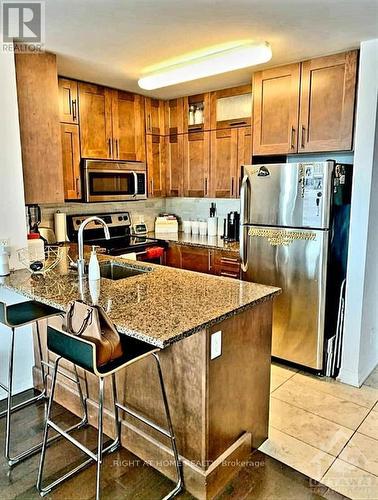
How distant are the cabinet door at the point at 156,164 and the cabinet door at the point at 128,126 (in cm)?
10

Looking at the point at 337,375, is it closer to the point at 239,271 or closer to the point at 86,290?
the point at 239,271

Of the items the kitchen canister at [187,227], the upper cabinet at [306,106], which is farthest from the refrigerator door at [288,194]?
the kitchen canister at [187,227]

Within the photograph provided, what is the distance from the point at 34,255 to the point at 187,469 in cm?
184

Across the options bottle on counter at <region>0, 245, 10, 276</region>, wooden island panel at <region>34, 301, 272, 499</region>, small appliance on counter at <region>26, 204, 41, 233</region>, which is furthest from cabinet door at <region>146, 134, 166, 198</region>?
wooden island panel at <region>34, 301, 272, 499</region>

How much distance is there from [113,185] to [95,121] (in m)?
0.64

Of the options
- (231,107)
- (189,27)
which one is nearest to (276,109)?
(231,107)

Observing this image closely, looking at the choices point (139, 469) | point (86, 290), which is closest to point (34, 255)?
point (86, 290)

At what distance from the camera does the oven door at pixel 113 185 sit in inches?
147

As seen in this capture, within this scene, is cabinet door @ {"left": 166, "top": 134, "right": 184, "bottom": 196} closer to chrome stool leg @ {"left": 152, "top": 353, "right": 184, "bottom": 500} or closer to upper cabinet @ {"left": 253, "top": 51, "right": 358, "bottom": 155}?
upper cabinet @ {"left": 253, "top": 51, "right": 358, "bottom": 155}

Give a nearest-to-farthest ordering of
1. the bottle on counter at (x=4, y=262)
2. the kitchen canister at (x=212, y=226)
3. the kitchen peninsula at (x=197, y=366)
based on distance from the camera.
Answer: the kitchen peninsula at (x=197, y=366)
the bottle on counter at (x=4, y=262)
the kitchen canister at (x=212, y=226)

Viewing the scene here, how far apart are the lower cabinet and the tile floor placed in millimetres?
1034

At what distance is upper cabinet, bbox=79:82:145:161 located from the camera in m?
3.66

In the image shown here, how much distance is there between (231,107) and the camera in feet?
12.5

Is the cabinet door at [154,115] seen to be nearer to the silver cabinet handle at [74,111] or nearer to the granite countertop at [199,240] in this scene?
the silver cabinet handle at [74,111]
